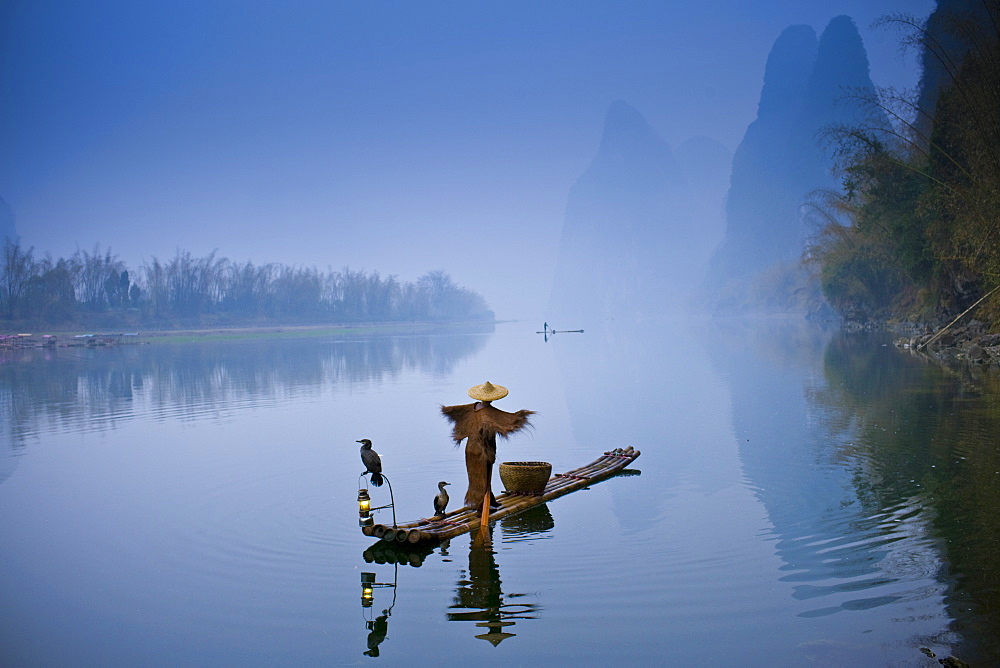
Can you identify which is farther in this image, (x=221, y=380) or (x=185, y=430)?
(x=221, y=380)

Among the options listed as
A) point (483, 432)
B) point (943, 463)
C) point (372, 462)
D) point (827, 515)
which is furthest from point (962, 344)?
point (372, 462)

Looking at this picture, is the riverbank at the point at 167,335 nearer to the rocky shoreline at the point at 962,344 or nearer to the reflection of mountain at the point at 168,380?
the reflection of mountain at the point at 168,380

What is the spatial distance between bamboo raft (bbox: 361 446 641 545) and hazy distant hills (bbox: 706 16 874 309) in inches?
5117

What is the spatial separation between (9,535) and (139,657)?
4.70m

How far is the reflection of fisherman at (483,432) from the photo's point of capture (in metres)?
9.20

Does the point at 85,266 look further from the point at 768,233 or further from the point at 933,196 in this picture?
the point at 768,233

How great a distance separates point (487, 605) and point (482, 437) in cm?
252

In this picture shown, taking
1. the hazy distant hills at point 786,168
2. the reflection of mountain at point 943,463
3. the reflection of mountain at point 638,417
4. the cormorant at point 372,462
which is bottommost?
the reflection of mountain at point 638,417

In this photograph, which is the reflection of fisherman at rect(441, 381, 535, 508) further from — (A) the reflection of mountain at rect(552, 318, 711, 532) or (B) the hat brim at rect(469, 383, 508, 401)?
(A) the reflection of mountain at rect(552, 318, 711, 532)

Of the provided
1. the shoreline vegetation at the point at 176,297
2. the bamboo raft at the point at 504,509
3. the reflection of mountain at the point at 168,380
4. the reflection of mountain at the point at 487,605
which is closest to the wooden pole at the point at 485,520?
the bamboo raft at the point at 504,509

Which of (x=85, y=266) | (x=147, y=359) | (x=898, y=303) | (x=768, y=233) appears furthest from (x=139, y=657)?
(x=768, y=233)

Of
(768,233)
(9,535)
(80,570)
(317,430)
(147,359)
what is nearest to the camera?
(80,570)

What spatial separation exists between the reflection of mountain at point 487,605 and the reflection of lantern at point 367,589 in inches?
28.7

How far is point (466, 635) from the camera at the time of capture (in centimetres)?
637
